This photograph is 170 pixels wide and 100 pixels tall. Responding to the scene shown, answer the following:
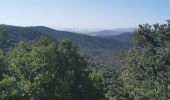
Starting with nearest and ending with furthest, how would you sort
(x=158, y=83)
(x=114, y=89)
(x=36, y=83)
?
(x=36, y=83) < (x=158, y=83) < (x=114, y=89)

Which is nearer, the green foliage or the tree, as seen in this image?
the green foliage

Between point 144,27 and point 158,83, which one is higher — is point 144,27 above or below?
above

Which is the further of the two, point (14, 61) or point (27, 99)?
point (14, 61)

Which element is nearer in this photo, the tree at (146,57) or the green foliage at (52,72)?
the green foliage at (52,72)

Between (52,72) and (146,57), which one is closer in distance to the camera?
(52,72)

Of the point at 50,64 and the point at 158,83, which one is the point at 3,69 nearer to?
the point at 50,64

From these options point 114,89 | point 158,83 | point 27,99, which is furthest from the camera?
point 114,89

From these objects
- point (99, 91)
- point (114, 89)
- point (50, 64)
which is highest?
point (50, 64)

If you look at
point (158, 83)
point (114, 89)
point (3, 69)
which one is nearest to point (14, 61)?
point (3, 69)

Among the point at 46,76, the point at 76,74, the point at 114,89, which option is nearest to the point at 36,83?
the point at 46,76
